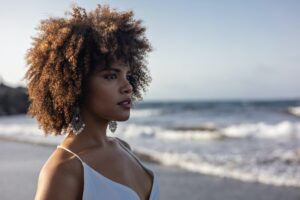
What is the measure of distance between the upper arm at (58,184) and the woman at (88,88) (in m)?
0.07

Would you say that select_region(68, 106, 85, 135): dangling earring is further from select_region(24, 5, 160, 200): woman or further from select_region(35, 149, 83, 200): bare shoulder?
select_region(35, 149, 83, 200): bare shoulder

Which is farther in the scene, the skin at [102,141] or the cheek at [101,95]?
the cheek at [101,95]

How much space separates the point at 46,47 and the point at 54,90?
6.4 inches

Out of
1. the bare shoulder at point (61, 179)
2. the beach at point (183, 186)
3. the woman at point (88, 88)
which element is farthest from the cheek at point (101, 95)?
the beach at point (183, 186)

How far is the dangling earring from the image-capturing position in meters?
1.67

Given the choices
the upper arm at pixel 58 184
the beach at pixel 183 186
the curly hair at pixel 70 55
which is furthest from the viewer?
the beach at pixel 183 186

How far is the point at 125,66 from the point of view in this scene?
172 cm

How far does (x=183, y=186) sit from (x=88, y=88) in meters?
5.32

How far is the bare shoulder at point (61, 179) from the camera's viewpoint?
1387 mm

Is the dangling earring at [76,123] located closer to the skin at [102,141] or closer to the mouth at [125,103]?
the skin at [102,141]

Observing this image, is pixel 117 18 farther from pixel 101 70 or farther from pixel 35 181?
pixel 35 181

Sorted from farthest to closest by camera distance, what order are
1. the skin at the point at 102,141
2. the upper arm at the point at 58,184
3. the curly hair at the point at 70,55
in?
1. the curly hair at the point at 70,55
2. the skin at the point at 102,141
3. the upper arm at the point at 58,184

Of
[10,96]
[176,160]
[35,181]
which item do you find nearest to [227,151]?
[176,160]

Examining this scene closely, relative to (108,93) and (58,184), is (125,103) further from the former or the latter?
(58,184)
